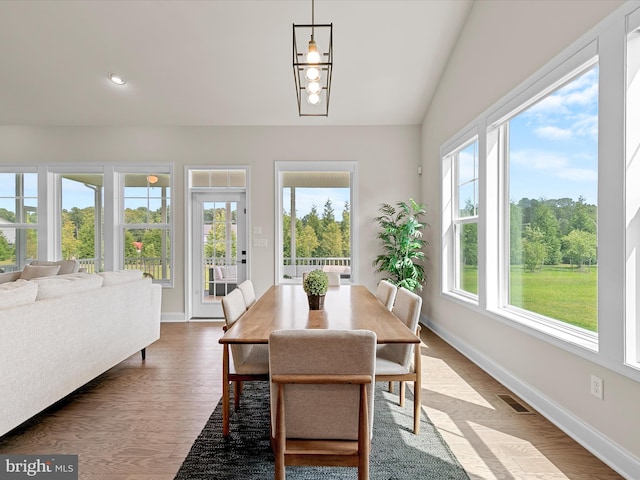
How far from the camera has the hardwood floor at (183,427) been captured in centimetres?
192

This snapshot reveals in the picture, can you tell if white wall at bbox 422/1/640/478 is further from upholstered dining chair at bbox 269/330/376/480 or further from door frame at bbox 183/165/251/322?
door frame at bbox 183/165/251/322

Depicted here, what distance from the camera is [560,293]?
8.51 ft

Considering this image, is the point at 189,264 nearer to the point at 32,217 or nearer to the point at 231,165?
the point at 231,165

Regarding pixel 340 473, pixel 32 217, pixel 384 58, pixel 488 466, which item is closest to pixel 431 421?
pixel 488 466

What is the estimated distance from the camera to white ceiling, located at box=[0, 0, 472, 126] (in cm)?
365

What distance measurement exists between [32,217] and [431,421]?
610 cm

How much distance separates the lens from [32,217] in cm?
551

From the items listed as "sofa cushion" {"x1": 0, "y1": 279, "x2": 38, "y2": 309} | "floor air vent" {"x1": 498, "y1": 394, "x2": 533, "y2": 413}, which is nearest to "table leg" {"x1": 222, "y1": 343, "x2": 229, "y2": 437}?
"sofa cushion" {"x1": 0, "y1": 279, "x2": 38, "y2": 309}

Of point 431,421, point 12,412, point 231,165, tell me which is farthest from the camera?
point 231,165

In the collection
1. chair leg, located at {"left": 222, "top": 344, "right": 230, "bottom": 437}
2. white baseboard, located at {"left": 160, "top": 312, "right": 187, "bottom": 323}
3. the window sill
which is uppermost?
the window sill

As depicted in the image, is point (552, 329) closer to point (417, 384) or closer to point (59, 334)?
point (417, 384)

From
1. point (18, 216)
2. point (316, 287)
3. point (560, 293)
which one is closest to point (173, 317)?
point (18, 216)

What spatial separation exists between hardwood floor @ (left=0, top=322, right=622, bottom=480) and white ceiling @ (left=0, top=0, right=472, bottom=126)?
10.9 ft

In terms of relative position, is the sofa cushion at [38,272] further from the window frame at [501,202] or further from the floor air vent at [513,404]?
the floor air vent at [513,404]
